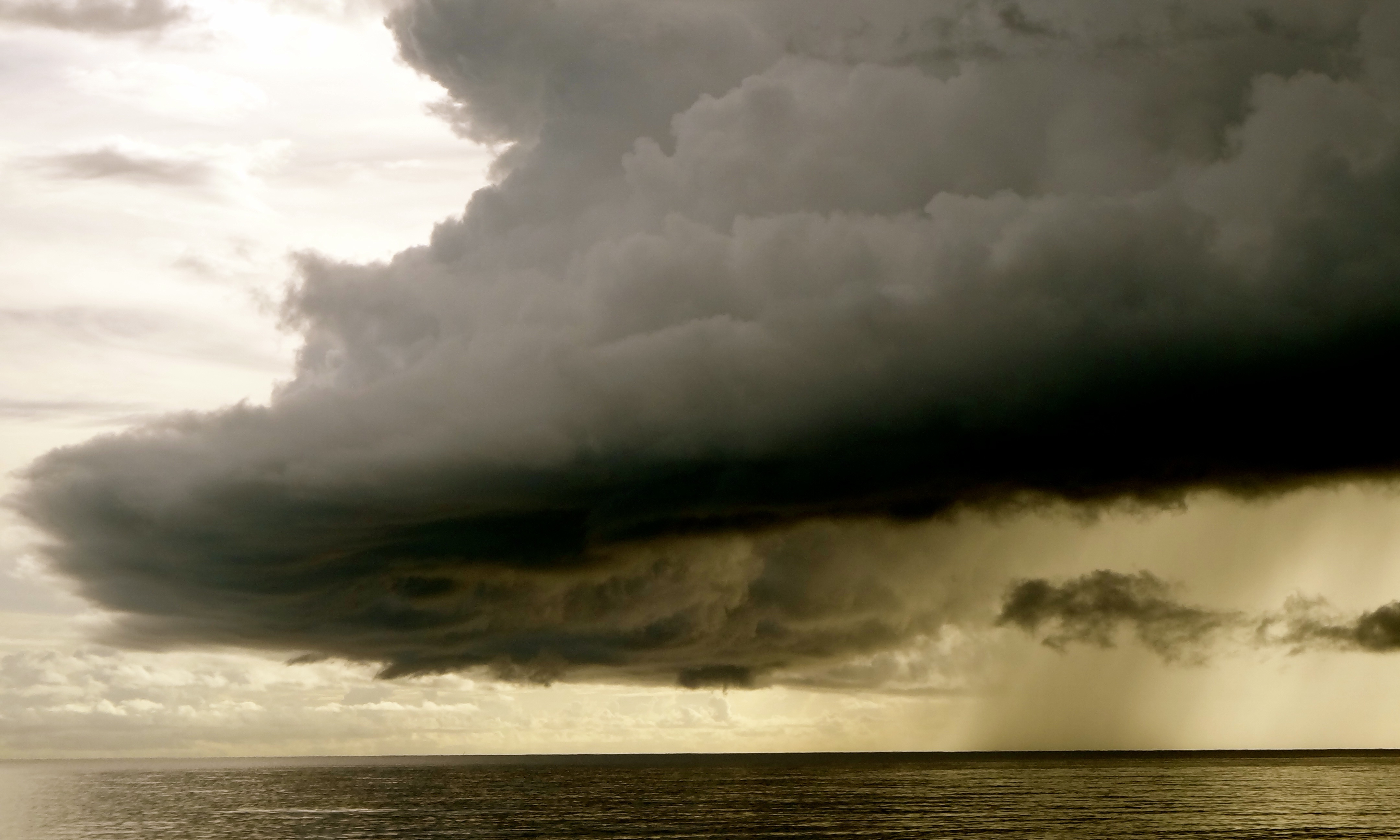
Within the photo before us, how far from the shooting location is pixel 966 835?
451 ft

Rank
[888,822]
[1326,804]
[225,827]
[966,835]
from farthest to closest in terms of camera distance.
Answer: [1326,804] < [225,827] < [888,822] < [966,835]

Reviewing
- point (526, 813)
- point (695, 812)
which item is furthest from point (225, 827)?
point (695, 812)

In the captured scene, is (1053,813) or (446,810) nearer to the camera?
(1053,813)

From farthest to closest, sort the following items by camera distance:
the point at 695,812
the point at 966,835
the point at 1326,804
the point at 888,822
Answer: the point at 1326,804 < the point at 695,812 < the point at 888,822 < the point at 966,835

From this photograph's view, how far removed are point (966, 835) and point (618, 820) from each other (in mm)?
51683

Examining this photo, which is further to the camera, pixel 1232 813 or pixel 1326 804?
pixel 1326 804

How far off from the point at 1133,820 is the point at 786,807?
56.9m

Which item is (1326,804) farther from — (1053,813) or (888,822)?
(888,822)

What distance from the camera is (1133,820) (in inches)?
6250

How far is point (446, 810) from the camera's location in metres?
197

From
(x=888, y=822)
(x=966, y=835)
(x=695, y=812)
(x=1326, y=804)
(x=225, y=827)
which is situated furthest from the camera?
(x=1326, y=804)

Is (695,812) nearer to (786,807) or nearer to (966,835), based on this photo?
(786,807)

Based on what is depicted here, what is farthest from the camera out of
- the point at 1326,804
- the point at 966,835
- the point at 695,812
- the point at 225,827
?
the point at 1326,804

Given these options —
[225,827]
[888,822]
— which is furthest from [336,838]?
[888,822]
